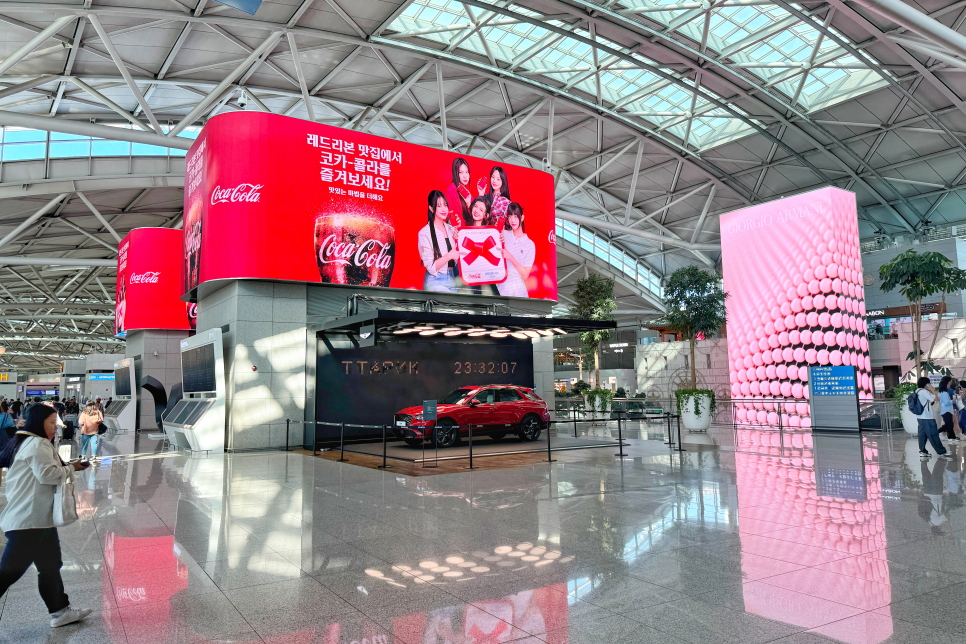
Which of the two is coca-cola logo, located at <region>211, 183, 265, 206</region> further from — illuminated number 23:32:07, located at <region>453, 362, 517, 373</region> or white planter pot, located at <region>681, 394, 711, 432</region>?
white planter pot, located at <region>681, 394, 711, 432</region>

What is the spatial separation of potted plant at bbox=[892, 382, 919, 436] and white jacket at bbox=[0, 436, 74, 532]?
70.1ft

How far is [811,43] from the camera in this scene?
26406 mm

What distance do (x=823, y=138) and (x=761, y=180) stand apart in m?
5.86

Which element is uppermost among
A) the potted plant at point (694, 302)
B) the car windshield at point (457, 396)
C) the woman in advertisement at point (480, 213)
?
the woman in advertisement at point (480, 213)

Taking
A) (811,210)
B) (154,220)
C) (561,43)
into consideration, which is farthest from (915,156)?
(154,220)

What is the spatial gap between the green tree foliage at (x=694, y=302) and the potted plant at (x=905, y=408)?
27.9 ft

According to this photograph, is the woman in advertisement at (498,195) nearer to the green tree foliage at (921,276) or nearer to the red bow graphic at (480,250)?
the red bow graphic at (480,250)

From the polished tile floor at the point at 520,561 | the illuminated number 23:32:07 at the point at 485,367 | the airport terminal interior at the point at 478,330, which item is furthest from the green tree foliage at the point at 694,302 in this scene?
the polished tile floor at the point at 520,561

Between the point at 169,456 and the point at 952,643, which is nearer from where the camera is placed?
the point at 952,643

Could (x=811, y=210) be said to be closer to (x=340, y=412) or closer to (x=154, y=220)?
(x=340, y=412)

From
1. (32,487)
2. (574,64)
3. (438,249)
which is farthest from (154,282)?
(32,487)

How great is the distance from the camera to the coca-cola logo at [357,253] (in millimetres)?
18250

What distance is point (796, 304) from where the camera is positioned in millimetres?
23453

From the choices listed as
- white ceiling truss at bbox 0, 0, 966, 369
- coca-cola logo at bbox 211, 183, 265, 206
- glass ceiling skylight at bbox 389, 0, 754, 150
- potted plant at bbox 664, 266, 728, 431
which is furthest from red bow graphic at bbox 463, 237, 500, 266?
potted plant at bbox 664, 266, 728, 431
